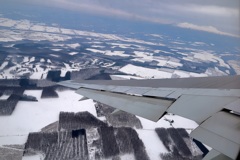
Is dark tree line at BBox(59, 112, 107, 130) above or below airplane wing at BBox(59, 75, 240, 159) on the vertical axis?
below

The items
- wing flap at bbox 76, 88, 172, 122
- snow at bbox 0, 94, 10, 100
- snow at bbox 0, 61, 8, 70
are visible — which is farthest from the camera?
snow at bbox 0, 61, 8, 70

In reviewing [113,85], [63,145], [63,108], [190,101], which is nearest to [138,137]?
[63,145]

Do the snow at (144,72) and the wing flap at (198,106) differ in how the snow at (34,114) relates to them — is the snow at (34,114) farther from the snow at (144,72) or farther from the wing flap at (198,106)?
the snow at (144,72)

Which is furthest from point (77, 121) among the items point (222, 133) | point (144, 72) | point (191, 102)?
point (144, 72)

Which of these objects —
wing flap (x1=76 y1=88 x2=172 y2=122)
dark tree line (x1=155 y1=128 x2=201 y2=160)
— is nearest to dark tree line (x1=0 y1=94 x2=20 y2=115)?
dark tree line (x1=155 y1=128 x2=201 y2=160)

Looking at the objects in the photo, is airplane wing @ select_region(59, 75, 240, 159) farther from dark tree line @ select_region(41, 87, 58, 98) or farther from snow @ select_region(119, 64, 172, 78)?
snow @ select_region(119, 64, 172, 78)

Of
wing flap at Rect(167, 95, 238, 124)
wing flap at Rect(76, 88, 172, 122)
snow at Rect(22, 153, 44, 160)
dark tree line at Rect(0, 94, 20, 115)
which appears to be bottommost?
dark tree line at Rect(0, 94, 20, 115)

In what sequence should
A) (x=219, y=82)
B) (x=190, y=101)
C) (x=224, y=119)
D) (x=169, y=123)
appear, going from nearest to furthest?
(x=224, y=119) → (x=190, y=101) → (x=219, y=82) → (x=169, y=123)

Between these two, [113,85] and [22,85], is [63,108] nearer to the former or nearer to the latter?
[22,85]
